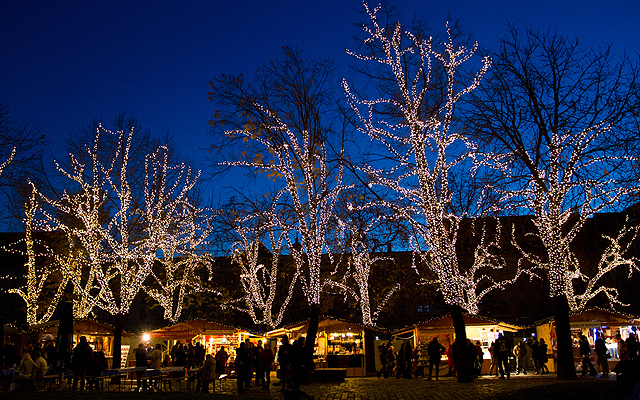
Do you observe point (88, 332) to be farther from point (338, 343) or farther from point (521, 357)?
point (521, 357)

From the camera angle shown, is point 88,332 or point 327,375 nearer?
point 327,375

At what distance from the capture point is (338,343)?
92.1ft

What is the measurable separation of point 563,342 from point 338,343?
13.7 metres

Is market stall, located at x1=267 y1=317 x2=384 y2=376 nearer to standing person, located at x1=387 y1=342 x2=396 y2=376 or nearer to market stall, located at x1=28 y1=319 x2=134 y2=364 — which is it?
standing person, located at x1=387 y1=342 x2=396 y2=376

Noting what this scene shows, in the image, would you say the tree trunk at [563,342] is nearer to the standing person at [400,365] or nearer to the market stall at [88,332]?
the standing person at [400,365]

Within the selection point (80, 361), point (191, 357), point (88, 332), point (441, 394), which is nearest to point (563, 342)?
point (441, 394)

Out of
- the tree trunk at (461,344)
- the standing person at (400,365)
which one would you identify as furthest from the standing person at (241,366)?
the standing person at (400,365)

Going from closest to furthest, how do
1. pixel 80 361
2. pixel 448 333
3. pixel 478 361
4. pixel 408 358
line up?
pixel 80 361 → pixel 478 361 → pixel 408 358 → pixel 448 333

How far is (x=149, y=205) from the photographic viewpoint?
26.3 meters

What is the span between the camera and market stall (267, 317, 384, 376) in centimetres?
2622

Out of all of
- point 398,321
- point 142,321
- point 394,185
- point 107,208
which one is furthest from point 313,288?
point 142,321

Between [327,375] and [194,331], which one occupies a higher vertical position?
[194,331]

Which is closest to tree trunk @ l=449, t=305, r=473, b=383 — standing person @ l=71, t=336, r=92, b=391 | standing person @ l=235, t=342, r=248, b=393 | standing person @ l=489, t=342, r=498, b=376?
standing person @ l=489, t=342, r=498, b=376

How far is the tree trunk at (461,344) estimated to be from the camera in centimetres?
1705
